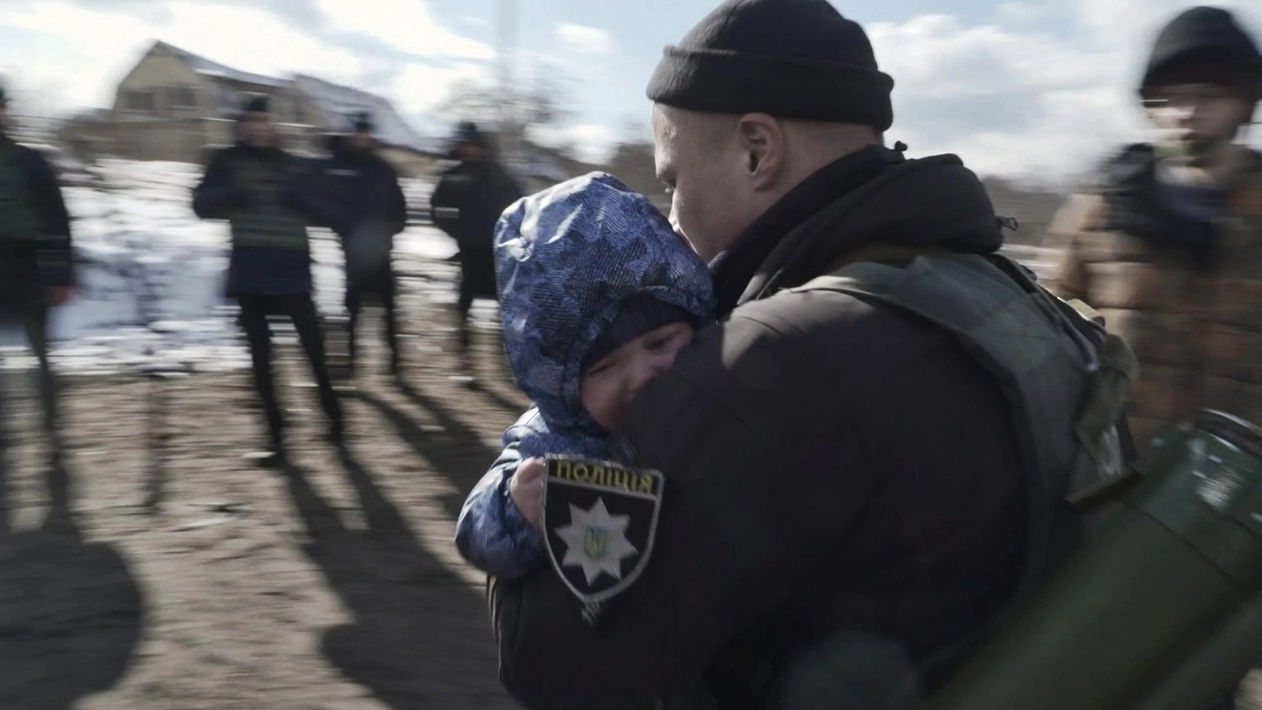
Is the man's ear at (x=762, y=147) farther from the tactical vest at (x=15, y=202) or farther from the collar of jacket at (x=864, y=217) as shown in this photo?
the tactical vest at (x=15, y=202)

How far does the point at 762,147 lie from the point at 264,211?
174 inches

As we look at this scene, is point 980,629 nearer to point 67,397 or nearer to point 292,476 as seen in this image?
point 292,476

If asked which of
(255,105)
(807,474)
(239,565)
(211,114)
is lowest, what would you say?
(239,565)

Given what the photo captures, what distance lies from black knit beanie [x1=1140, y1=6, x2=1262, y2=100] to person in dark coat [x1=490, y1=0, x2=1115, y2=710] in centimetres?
191

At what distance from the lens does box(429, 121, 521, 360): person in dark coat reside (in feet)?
23.4

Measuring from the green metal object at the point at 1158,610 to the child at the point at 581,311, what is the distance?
451 millimetres

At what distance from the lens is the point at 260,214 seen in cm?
523

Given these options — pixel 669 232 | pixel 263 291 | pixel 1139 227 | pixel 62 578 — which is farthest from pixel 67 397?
pixel 669 232

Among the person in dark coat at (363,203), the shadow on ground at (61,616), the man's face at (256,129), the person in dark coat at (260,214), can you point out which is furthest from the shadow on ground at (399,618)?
the person in dark coat at (363,203)

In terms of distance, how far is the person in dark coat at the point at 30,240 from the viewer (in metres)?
5.06

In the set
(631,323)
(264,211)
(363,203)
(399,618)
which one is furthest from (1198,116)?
(363,203)

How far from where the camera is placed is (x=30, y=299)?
5.29m

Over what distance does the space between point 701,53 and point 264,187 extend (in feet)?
14.4

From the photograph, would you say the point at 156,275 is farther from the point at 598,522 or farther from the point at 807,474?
the point at 807,474
